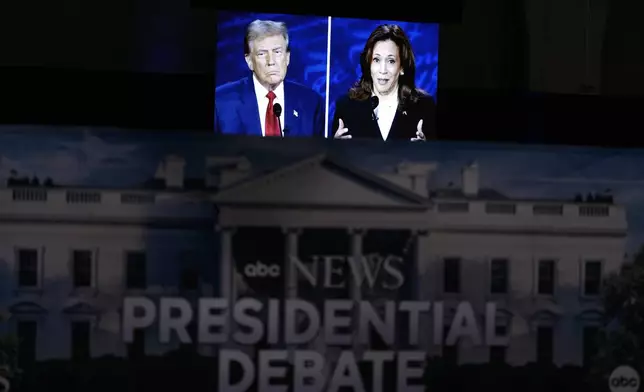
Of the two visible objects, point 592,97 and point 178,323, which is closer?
point 178,323

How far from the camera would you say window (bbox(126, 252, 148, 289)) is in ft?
6.77

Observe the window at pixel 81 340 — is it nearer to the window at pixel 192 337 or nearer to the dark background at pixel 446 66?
the window at pixel 192 337

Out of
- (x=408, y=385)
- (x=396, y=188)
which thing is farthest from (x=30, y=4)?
(x=408, y=385)

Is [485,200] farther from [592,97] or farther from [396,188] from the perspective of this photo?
[592,97]

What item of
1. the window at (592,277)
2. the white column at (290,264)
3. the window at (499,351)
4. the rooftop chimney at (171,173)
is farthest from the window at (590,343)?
the rooftop chimney at (171,173)

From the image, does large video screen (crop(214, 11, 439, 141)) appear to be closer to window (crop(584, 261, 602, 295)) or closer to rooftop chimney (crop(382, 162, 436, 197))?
rooftop chimney (crop(382, 162, 436, 197))

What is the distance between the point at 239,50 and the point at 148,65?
265 mm

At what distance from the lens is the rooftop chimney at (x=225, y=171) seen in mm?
2078

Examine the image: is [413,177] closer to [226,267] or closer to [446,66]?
[446,66]

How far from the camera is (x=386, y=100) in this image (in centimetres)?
227

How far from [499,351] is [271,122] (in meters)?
0.93

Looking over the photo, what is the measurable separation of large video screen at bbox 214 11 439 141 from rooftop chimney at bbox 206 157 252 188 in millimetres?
112

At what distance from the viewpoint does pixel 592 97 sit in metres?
2.26

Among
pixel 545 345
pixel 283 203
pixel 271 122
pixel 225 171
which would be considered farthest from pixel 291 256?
pixel 545 345
